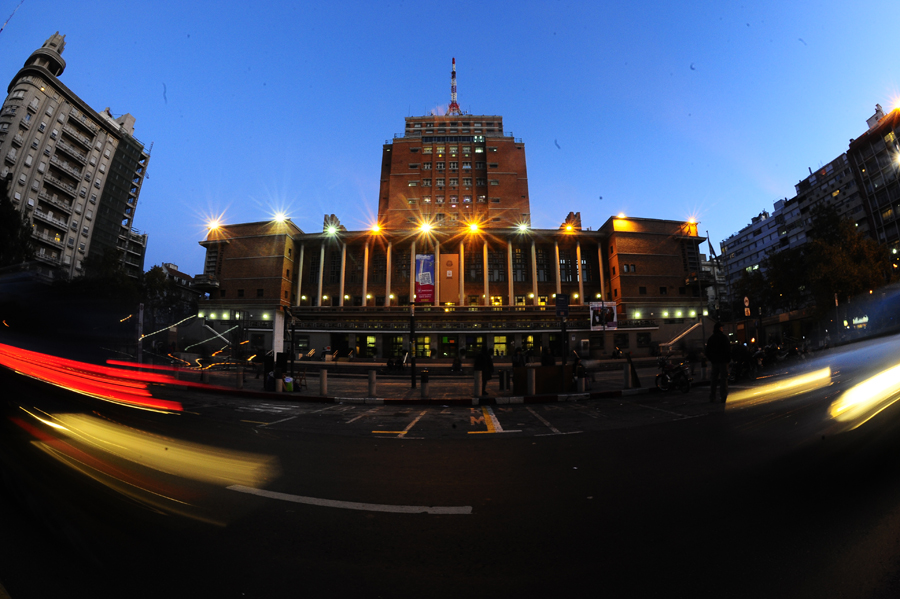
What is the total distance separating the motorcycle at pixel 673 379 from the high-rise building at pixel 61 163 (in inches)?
2154

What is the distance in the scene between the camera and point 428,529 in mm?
2844

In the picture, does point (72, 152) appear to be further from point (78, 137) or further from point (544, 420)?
point (544, 420)

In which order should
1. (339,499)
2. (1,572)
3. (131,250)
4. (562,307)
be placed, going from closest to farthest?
(1,572)
(339,499)
(562,307)
(131,250)

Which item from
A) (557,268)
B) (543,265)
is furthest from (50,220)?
(557,268)

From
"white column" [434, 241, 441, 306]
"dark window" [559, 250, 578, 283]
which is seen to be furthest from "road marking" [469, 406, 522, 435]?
"dark window" [559, 250, 578, 283]

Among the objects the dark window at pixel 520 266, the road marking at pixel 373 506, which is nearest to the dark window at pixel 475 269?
the dark window at pixel 520 266

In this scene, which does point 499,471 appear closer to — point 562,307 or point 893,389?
point 893,389

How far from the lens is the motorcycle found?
11.8m

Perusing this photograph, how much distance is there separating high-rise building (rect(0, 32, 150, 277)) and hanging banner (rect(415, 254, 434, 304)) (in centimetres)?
3552

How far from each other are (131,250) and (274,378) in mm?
76944

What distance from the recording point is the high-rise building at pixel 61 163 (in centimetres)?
4591

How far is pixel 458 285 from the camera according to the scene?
4172 cm

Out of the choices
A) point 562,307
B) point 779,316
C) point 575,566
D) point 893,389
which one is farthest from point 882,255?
point 575,566

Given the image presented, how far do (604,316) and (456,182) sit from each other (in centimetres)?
3610
